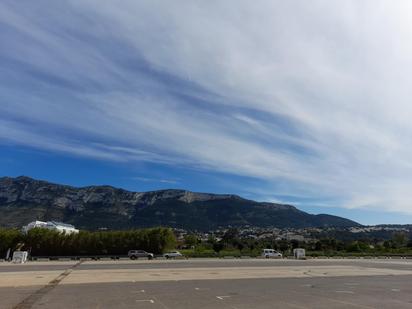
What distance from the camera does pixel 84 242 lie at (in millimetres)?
90750

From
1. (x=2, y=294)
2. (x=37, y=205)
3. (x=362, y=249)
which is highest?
(x=37, y=205)

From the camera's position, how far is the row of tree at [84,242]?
8650 cm

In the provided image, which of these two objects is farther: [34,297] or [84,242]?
[84,242]

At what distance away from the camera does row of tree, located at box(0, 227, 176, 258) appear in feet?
284

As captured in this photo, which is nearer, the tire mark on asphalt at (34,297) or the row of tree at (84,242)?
the tire mark on asphalt at (34,297)

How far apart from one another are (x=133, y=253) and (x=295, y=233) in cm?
12653

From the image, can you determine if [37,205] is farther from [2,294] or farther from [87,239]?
[2,294]

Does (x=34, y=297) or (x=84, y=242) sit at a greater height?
(x=84, y=242)

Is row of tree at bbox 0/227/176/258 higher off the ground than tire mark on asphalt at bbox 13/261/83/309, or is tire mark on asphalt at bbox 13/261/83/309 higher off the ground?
row of tree at bbox 0/227/176/258

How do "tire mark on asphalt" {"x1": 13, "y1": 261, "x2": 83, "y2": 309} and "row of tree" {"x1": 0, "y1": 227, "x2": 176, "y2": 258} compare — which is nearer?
"tire mark on asphalt" {"x1": 13, "y1": 261, "x2": 83, "y2": 309}

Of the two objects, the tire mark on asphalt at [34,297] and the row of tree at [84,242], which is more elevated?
the row of tree at [84,242]

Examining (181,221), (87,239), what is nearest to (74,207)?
(181,221)

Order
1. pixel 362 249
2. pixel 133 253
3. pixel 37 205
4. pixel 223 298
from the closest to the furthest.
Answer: pixel 223 298
pixel 133 253
pixel 362 249
pixel 37 205

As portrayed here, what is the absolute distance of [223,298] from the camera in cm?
1933
